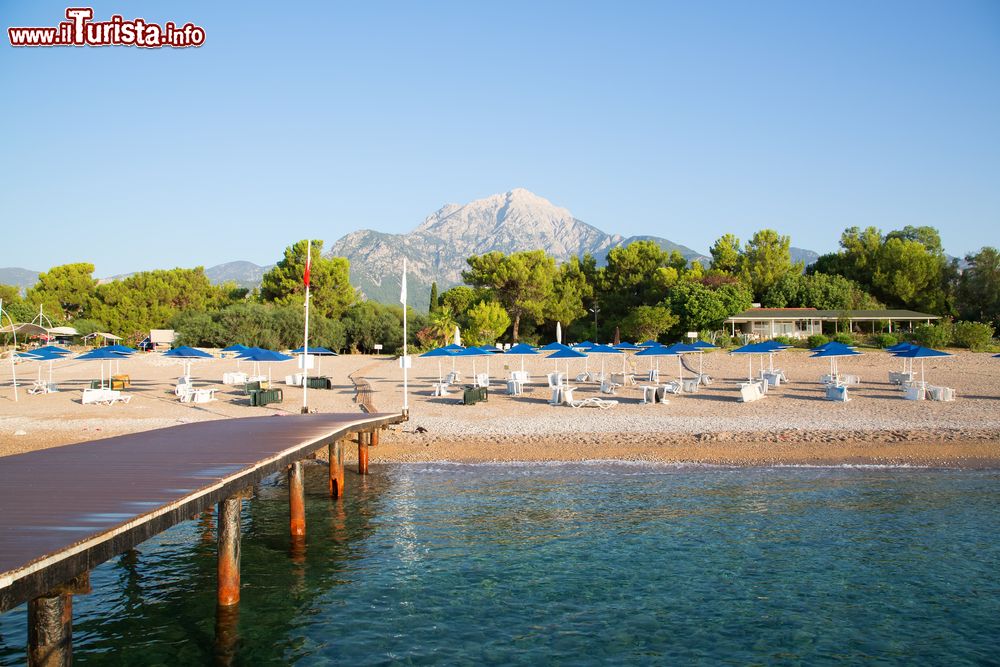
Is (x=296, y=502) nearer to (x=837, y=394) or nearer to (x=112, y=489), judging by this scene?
(x=112, y=489)

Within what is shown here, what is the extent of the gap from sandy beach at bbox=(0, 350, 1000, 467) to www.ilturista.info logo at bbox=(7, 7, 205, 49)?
971 centimetres

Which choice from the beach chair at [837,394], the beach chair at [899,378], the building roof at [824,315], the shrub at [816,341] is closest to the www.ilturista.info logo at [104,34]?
the beach chair at [837,394]

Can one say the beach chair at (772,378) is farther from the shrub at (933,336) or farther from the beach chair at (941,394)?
the shrub at (933,336)

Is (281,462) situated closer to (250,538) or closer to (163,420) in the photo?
(250,538)

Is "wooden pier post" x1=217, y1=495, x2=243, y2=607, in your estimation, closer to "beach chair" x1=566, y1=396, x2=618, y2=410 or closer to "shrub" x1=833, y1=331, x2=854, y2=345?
"beach chair" x1=566, y1=396, x2=618, y2=410

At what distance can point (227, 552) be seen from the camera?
346 inches

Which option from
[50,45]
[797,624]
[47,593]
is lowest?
[797,624]

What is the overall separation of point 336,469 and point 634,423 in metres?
10.2

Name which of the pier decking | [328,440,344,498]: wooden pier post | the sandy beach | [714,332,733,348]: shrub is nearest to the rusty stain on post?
the pier decking

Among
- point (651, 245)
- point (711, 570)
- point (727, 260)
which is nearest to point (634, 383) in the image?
point (711, 570)

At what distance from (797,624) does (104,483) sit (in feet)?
25.7

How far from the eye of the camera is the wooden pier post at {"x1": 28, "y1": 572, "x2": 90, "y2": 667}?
222 inches

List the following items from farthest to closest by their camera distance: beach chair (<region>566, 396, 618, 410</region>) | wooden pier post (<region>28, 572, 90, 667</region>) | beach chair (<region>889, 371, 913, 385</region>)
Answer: beach chair (<region>889, 371, 913, 385</region>), beach chair (<region>566, 396, 618, 410</region>), wooden pier post (<region>28, 572, 90, 667</region>)

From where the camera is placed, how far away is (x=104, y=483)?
808 centimetres
